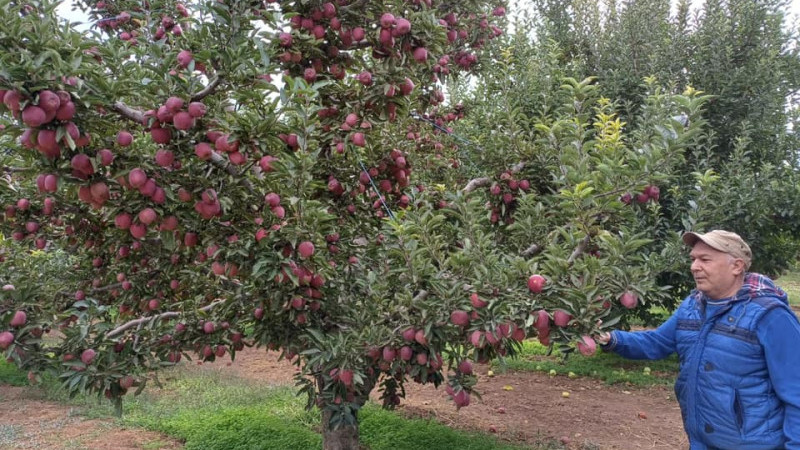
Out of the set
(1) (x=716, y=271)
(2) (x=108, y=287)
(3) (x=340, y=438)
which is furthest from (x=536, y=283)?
(2) (x=108, y=287)

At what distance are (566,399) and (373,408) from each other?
8.06 feet

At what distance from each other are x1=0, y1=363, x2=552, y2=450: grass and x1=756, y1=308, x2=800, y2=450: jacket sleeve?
295 cm

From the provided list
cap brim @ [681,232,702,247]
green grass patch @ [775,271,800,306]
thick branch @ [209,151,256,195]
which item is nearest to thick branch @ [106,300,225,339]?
thick branch @ [209,151,256,195]

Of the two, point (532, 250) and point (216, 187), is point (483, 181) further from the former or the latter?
point (216, 187)

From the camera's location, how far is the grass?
501cm

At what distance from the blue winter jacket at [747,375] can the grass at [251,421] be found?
2691 mm

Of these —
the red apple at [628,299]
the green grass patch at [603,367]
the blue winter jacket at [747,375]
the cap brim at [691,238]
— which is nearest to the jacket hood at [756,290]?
the blue winter jacket at [747,375]

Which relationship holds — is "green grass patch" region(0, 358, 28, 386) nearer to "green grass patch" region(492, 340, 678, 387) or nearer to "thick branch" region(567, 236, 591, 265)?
"green grass patch" region(492, 340, 678, 387)

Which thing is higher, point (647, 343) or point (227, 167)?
point (227, 167)

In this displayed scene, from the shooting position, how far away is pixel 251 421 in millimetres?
5391

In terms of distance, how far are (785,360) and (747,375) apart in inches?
6.2

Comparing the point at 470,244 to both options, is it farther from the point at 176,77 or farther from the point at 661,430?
the point at 661,430

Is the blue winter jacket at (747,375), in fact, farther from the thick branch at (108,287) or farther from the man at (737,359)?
the thick branch at (108,287)

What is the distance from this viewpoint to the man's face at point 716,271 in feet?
8.29
